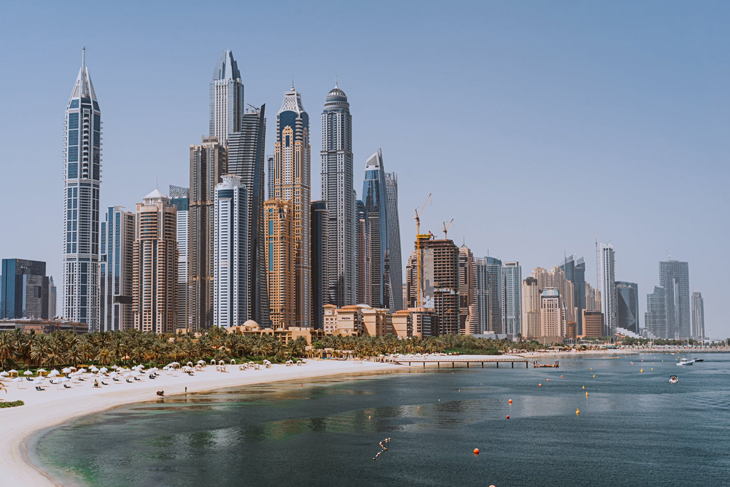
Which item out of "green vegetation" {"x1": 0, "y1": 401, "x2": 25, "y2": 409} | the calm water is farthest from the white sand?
the calm water

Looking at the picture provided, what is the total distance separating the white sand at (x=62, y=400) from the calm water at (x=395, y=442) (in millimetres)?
3264

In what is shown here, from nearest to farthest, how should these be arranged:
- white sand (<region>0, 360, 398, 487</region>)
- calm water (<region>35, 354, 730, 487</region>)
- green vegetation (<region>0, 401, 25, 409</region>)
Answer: white sand (<region>0, 360, 398, 487</region>) < calm water (<region>35, 354, 730, 487</region>) < green vegetation (<region>0, 401, 25, 409</region>)

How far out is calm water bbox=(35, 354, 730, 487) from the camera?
225ft

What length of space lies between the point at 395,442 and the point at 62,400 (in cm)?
5581

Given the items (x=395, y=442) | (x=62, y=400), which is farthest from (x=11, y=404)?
(x=395, y=442)

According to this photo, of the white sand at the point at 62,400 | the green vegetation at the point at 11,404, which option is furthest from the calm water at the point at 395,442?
the green vegetation at the point at 11,404

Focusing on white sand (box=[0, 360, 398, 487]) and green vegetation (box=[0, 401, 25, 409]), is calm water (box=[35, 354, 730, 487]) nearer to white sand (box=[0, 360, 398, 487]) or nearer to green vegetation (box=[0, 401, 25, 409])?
white sand (box=[0, 360, 398, 487])

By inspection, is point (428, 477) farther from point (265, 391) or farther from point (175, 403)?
point (265, 391)

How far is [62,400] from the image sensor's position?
363 feet

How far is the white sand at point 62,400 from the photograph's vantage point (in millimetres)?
65250

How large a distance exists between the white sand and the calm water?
10.7 feet

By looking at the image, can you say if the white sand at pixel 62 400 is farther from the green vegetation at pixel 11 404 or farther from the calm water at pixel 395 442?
the calm water at pixel 395 442

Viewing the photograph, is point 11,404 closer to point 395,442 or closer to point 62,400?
point 62,400

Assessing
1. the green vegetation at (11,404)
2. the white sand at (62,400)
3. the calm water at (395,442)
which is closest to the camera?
the white sand at (62,400)
